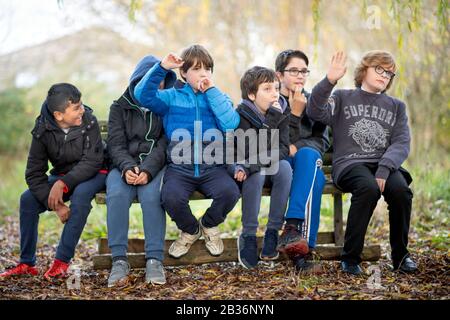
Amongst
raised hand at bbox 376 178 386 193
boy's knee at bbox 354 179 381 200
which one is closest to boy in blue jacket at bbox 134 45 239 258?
boy's knee at bbox 354 179 381 200

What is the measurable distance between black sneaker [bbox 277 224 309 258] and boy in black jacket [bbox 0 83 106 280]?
4.20ft

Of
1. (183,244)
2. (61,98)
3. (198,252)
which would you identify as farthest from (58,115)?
(198,252)

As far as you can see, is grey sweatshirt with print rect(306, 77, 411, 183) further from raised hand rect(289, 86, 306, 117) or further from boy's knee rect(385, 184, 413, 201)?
boy's knee rect(385, 184, 413, 201)

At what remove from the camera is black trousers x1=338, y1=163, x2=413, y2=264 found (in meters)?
3.87

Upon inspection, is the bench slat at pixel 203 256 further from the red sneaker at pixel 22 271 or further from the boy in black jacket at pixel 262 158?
the red sneaker at pixel 22 271

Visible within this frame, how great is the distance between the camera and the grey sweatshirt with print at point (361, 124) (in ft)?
13.4

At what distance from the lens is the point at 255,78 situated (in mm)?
4152

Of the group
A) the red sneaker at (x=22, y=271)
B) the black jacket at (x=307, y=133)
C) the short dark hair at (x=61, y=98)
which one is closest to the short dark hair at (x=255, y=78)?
the black jacket at (x=307, y=133)

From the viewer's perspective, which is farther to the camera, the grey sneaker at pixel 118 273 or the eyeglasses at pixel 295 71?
the eyeglasses at pixel 295 71

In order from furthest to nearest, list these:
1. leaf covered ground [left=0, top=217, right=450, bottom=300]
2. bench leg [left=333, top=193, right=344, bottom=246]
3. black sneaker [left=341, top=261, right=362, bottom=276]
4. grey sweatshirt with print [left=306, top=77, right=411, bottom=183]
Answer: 1. bench leg [left=333, top=193, right=344, bottom=246]
2. grey sweatshirt with print [left=306, top=77, right=411, bottom=183]
3. black sneaker [left=341, top=261, right=362, bottom=276]
4. leaf covered ground [left=0, top=217, right=450, bottom=300]

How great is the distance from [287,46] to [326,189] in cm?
474

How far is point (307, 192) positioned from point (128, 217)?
3.93ft

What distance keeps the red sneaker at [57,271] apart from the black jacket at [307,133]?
5.90 ft
